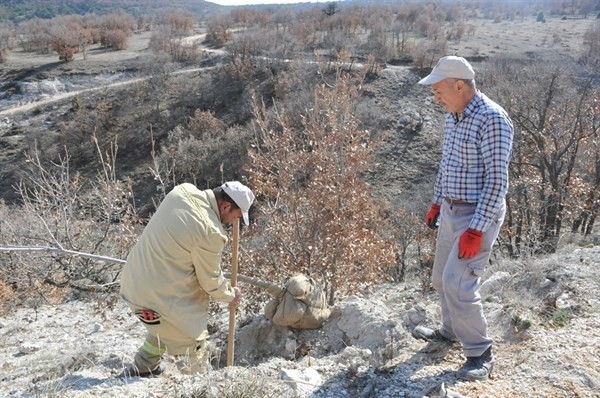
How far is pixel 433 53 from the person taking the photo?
3156 cm

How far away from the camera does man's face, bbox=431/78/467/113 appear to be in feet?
10.4

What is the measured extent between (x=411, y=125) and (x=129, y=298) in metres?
23.2

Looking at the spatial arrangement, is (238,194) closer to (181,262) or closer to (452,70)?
(181,262)

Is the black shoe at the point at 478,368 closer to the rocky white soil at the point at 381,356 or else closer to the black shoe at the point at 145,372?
the rocky white soil at the point at 381,356

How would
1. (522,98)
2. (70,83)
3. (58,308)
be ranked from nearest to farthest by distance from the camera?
(58,308) → (522,98) → (70,83)

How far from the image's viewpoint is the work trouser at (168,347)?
12.4ft

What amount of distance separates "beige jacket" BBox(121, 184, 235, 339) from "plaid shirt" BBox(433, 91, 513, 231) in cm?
163

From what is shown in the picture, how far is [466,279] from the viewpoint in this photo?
322 centimetres

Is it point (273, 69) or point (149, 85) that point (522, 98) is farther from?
point (149, 85)

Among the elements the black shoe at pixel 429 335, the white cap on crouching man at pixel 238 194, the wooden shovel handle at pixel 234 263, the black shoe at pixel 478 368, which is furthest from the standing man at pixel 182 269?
the black shoe at pixel 478 368

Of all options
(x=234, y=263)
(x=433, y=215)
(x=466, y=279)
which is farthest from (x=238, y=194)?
(x=466, y=279)

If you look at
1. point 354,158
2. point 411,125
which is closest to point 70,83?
point 411,125

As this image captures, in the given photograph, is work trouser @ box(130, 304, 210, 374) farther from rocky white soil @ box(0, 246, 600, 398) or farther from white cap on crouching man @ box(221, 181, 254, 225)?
white cap on crouching man @ box(221, 181, 254, 225)

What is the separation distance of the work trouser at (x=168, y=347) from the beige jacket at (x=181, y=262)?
0.08m
